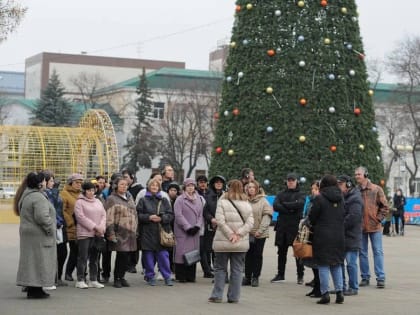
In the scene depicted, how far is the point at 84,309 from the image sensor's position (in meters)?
12.3

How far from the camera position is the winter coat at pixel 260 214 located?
15.5 meters

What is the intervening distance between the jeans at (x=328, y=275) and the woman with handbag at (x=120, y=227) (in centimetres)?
327

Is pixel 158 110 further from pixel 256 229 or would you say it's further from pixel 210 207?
pixel 256 229

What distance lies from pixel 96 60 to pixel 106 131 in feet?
260

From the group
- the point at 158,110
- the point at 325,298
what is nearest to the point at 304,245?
the point at 325,298

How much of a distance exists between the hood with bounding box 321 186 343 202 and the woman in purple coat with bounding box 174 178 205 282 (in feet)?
10.0

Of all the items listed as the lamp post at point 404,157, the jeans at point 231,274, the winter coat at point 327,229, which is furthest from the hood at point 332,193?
the lamp post at point 404,157

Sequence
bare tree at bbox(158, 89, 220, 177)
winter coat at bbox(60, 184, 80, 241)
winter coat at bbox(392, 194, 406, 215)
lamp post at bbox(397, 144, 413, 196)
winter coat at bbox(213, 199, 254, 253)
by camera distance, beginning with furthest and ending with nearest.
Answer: lamp post at bbox(397, 144, 413, 196)
bare tree at bbox(158, 89, 220, 177)
winter coat at bbox(392, 194, 406, 215)
winter coat at bbox(60, 184, 80, 241)
winter coat at bbox(213, 199, 254, 253)

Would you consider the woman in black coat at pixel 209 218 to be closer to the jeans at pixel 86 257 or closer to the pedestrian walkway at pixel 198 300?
the pedestrian walkway at pixel 198 300

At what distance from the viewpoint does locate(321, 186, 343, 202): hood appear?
521 inches

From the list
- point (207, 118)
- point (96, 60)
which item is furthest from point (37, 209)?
point (96, 60)

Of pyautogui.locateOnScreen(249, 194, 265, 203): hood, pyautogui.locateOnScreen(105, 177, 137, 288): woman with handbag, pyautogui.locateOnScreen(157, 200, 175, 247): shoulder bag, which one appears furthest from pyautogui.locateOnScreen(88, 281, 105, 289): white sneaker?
pyautogui.locateOnScreen(249, 194, 265, 203): hood

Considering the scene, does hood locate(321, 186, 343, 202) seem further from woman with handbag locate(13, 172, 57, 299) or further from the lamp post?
the lamp post

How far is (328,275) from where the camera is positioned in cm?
1333
